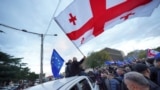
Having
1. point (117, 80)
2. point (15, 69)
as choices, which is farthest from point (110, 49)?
point (117, 80)

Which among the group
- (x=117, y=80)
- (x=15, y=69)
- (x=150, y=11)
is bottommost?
(x=117, y=80)

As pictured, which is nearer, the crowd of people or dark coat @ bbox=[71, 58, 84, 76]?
the crowd of people

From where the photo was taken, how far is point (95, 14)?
6.03m

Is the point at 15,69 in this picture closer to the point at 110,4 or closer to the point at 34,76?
the point at 34,76

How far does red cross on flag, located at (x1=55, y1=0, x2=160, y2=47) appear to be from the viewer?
5852 mm

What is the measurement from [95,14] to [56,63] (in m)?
6.60

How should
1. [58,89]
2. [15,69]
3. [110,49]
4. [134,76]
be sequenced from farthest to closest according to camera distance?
[110,49] < [15,69] < [58,89] < [134,76]

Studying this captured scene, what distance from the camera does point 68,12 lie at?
6.15m

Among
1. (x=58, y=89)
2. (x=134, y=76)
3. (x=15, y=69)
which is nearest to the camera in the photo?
(x=134, y=76)

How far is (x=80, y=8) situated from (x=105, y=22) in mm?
744

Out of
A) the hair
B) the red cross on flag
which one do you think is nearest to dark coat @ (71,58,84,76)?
the red cross on flag

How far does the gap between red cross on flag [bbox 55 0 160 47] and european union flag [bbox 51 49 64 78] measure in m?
5.66

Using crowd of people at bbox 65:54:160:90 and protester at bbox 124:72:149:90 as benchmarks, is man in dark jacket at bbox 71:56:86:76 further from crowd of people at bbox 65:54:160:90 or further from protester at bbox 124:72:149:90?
protester at bbox 124:72:149:90

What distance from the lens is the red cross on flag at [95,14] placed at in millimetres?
5852
